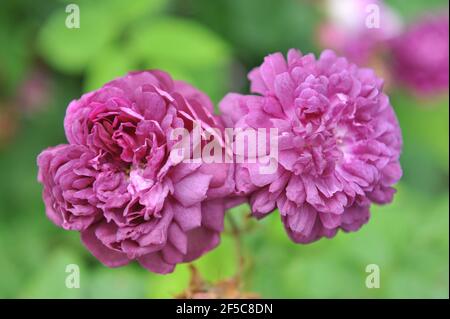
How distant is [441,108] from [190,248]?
5.80ft

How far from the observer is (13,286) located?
2.22 m

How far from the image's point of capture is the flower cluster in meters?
1.19

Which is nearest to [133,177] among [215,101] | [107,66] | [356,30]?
[107,66]

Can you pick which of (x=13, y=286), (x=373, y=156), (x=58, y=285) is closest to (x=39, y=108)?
(x=13, y=286)

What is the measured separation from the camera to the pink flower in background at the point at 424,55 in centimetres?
246

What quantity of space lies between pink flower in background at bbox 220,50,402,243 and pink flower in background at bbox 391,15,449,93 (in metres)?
1.26

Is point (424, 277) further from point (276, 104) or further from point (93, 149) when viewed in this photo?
point (93, 149)

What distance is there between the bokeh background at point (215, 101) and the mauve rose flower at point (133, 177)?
44 cm

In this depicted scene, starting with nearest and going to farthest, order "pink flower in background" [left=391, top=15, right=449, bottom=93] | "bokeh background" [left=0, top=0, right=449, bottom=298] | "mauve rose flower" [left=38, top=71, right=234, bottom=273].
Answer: "mauve rose flower" [left=38, top=71, right=234, bottom=273], "bokeh background" [left=0, top=0, right=449, bottom=298], "pink flower in background" [left=391, top=15, right=449, bottom=93]

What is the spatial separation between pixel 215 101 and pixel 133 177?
1308 mm

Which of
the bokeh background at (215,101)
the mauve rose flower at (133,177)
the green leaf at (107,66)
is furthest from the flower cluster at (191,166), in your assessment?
the green leaf at (107,66)

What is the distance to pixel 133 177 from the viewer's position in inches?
47.3

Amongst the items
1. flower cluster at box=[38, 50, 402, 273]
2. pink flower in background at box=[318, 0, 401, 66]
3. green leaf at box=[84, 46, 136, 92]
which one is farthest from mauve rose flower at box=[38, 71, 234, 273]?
pink flower in background at box=[318, 0, 401, 66]

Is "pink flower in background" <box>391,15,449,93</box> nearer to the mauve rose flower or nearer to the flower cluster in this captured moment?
the flower cluster
